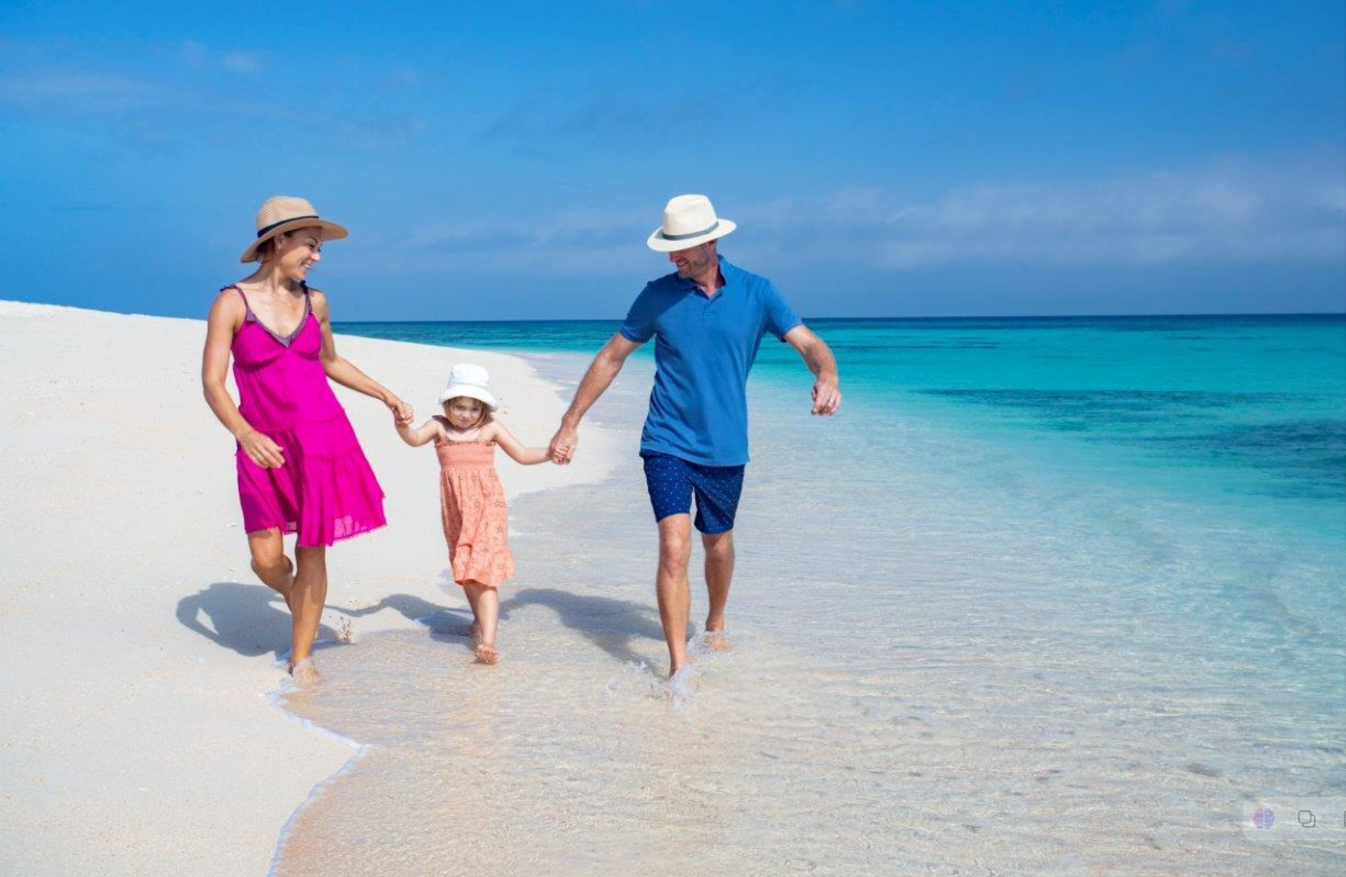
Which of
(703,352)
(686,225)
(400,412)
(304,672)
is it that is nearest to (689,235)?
(686,225)

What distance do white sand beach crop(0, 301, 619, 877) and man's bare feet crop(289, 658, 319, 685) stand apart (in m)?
0.09

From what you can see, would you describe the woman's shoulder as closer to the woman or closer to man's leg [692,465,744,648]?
the woman

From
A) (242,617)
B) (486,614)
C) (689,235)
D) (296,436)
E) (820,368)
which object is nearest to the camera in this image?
(296,436)

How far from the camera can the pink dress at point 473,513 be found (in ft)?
17.3

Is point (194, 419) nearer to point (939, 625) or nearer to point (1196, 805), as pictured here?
point (939, 625)

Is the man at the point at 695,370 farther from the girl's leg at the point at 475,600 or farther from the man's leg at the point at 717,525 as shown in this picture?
the girl's leg at the point at 475,600

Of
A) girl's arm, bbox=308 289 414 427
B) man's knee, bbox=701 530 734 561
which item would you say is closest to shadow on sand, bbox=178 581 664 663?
man's knee, bbox=701 530 734 561

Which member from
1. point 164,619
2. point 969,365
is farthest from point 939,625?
point 969,365

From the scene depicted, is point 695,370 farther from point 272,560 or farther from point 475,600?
point 272,560

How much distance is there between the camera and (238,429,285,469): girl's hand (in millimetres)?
4414

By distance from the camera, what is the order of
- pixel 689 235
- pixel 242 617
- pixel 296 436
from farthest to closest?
pixel 242 617, pixel 689 235, pixel 296 436

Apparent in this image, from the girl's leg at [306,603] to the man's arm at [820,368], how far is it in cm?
209

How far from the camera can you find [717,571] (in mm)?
5410

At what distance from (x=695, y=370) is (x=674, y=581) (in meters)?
0.86
